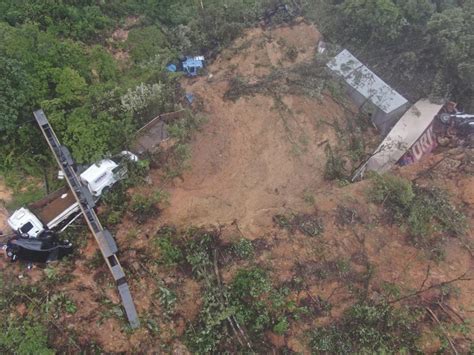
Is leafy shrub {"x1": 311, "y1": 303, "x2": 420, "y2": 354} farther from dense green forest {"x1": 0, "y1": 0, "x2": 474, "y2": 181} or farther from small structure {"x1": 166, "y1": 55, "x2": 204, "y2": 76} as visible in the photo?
small structure {"x1": 166, "y1": 55, "x2": 204, "y2": 76}

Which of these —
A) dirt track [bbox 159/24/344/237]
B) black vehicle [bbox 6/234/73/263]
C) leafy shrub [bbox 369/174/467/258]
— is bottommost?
leafy shrub [bbox 369/174/467/258]

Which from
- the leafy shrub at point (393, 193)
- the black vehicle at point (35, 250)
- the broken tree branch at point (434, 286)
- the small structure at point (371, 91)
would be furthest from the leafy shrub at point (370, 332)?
the small structure at point (371, 91)

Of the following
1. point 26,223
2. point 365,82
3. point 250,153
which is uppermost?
point 26,223

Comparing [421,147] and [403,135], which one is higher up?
[403,135]

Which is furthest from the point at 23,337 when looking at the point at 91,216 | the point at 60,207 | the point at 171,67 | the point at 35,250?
the point at 171,67

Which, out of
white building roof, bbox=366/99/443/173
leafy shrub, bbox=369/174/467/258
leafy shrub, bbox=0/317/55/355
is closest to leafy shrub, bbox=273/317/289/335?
leafy shrub, bbox=369/174/467/258

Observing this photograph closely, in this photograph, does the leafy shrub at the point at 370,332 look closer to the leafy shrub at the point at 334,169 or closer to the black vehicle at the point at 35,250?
the leafy shrub at the point at 334,169

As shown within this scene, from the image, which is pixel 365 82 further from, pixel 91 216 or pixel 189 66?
pixel 91 216
